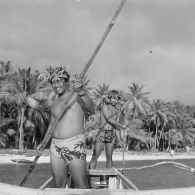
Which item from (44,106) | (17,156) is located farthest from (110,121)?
(44,106)

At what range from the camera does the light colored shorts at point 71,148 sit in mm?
4708

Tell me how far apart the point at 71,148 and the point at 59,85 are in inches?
31.9

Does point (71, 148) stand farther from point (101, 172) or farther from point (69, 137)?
point (101, 172)

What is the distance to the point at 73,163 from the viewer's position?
185 inches

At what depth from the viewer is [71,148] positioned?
4711 millimetres

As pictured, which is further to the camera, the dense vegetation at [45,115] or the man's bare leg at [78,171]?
the dense vegetation at [45,115]

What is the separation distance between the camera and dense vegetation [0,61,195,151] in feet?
153

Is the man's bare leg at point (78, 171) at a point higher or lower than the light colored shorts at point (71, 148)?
lower

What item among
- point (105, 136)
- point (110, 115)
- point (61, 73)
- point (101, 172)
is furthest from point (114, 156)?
point (61, 73)

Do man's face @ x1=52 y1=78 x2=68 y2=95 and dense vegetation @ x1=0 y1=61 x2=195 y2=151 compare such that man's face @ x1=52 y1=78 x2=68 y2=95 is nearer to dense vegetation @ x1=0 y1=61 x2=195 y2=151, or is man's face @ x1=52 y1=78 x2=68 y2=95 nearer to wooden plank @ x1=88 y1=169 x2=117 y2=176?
wooden plank @ x1=88 y1=169 x2=117 y2=176

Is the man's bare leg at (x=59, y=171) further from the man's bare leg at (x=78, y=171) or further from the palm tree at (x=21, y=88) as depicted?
the palm tree at (x=21, y=88)

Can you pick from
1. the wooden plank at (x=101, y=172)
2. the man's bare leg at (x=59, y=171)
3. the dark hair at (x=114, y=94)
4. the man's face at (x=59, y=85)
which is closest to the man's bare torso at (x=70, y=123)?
the man's face at (x=59, y=85)

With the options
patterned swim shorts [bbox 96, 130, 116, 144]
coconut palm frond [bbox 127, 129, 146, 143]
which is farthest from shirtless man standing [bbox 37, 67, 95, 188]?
coconut palm frond [bbox 127, 129, 146, 143]

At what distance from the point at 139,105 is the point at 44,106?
19.3 meters
